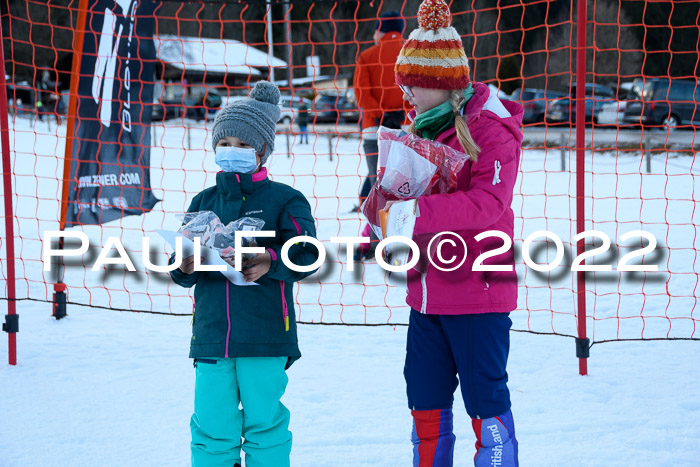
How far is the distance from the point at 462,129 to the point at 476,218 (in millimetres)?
261

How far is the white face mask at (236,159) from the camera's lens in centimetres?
221

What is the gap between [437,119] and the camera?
6.70 feet

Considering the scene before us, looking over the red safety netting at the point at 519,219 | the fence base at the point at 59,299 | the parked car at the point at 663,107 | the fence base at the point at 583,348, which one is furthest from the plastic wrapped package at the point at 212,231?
the parked car at the point at 663,107

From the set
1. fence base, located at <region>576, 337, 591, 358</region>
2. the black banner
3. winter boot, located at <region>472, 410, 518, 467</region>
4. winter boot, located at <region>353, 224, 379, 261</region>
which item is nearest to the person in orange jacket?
winter boot, located at <region>353, 224, 379, 261</region>

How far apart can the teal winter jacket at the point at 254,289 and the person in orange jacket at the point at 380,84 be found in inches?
122

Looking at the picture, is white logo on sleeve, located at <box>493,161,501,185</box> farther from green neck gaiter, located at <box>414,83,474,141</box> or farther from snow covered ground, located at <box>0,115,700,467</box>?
snow covered ground, located at <box>0,115,700,467</box>

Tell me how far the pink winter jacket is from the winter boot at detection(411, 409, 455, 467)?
337mm

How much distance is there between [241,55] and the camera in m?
37.8

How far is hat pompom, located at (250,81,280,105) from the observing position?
2.40m

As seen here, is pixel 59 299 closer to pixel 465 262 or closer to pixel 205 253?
pixel 205 253

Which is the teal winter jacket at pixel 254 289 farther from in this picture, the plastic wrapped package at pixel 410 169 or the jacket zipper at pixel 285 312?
the plastic wrapped package at pixel 410 169

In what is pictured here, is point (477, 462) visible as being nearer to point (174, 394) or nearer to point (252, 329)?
point (252, 329)

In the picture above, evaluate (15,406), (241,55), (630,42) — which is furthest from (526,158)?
(241,55)

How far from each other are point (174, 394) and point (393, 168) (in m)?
1.87
